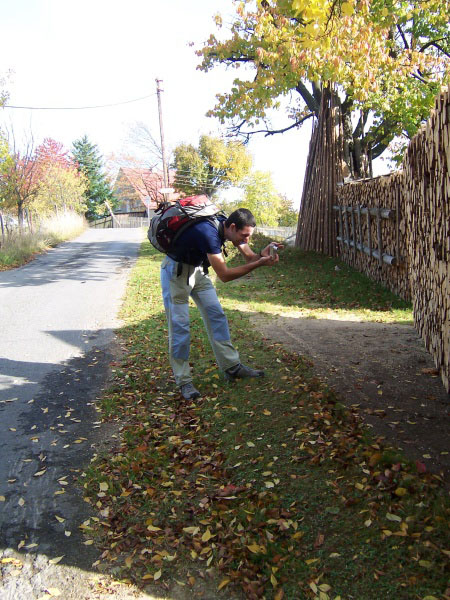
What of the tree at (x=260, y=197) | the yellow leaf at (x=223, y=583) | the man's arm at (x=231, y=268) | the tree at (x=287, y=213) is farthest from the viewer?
the tree at (x=287, y=213)

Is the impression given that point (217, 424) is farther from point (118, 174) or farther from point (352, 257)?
point (118, 174)

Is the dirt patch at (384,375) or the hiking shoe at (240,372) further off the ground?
the hiking shoe at (240,372)

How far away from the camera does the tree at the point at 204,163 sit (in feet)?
125

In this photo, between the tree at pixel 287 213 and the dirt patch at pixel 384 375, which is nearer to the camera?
the dirt patch at pixel 384 375

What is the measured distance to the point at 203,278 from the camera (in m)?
4.95

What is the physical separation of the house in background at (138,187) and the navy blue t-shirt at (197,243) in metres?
28.7

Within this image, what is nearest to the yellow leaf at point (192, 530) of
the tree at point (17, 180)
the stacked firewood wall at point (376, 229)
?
the stacked firewood wall at point (376, 229)

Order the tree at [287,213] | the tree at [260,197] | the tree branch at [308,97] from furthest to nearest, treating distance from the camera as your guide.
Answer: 1. the tree at [287,213]
2. the tree at [260,197]
3. the tree branch at [308,97]

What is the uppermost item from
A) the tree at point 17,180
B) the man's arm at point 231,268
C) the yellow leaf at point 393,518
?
the tree at point 17,180

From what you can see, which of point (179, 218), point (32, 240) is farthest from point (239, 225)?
point (32, 240)

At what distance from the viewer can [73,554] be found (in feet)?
9.06

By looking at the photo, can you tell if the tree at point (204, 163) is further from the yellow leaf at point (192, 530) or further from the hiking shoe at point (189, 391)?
the yellow leaf at point (192, 530)

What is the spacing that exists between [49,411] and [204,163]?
3583 cm

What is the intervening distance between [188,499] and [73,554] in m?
0.78
